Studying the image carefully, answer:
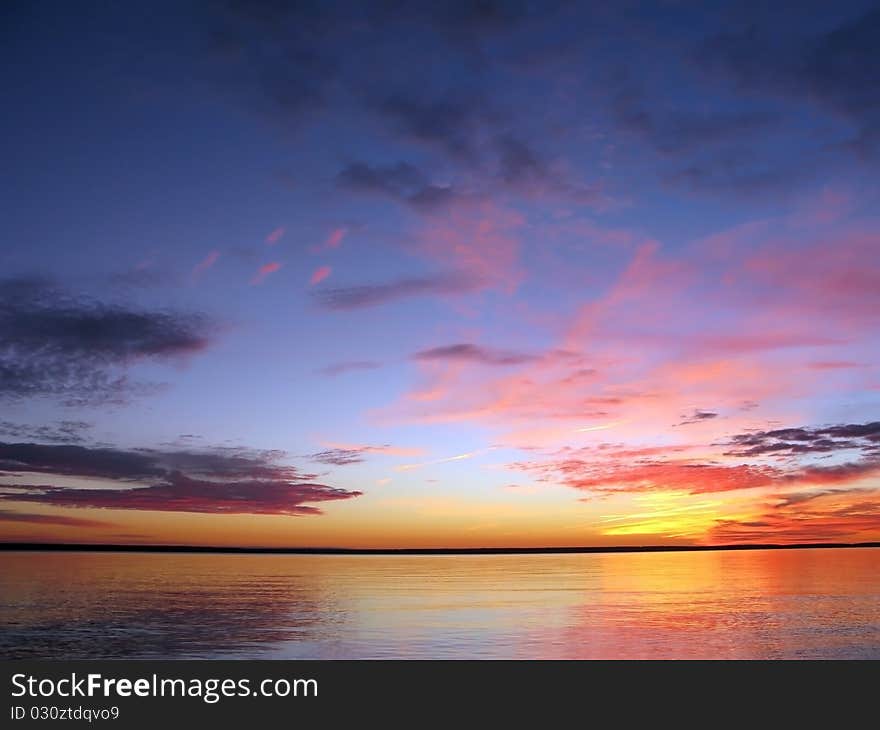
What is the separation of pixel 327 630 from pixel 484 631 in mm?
10684

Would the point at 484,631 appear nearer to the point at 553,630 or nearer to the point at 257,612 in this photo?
the point at 553,630

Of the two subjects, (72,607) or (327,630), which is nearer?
(327,630)

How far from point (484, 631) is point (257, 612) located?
75.6 ft

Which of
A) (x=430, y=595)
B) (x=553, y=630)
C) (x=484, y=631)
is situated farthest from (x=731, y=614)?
(x=430, y=595)
